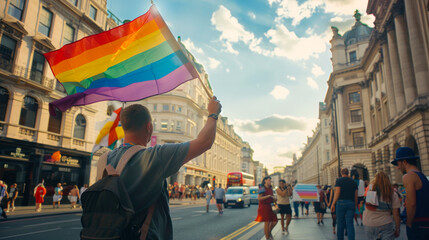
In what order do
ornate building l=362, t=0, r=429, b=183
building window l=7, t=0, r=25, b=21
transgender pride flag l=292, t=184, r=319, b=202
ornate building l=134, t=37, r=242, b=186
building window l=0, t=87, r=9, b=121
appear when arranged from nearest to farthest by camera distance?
transgender pride flag l=292, t=184, r=319, b=202
building window l=0, t=87, r=9, b=121
building window l=7, t=0, r=25, b=21
ornate building l=362, t=0, r=429, b=183
ornate building l=134, t=37, r=242, b=186

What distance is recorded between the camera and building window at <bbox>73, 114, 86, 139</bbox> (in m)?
24.6

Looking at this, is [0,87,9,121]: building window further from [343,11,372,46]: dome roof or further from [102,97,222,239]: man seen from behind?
[343,11,372,46]: dome roof

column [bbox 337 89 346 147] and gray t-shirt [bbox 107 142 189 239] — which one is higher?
column [bbox 337 89 346 147]

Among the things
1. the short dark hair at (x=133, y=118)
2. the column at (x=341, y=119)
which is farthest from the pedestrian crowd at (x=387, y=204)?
the column at (x=341, y=119)

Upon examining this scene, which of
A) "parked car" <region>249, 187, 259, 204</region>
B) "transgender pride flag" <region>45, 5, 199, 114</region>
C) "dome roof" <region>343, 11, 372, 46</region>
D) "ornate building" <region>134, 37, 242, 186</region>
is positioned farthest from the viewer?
"dome roof" <region>343, 11, 372, 46</region>

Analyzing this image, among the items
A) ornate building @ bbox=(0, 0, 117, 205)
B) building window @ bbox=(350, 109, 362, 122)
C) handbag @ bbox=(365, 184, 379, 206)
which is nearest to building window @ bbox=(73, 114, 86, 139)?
ornate building @ bbox=(0, 0, 117, 205)

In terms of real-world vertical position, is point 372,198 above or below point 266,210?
above

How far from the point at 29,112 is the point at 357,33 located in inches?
2025

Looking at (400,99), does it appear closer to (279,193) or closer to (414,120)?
(414,120)

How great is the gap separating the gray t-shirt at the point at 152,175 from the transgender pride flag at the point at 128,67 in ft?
7.09

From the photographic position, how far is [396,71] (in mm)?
27375

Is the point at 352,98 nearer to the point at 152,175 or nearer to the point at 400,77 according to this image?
the point at 400,77

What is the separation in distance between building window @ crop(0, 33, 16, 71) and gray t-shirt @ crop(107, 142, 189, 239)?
69.3 feet

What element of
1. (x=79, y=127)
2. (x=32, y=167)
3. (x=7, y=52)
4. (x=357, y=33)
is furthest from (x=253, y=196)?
(x=357, y=33)
